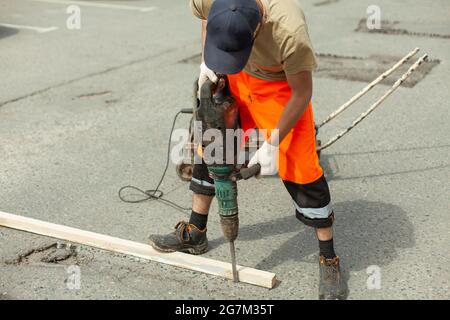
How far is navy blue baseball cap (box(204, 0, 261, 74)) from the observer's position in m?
3.09

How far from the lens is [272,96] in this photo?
360cm

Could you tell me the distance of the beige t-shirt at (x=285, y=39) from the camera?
3186 millimetres

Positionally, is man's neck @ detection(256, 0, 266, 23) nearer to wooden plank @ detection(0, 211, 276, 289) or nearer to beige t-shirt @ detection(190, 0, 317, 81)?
beige t-shirt @ detection(190, 0, 317, 81)

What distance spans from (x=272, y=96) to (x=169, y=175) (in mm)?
2068

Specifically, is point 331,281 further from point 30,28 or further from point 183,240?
point 30,28

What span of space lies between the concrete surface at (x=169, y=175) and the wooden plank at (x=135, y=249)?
53mm

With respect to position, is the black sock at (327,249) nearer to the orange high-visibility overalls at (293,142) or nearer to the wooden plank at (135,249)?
the orange high-visibility overalls at (293,142)

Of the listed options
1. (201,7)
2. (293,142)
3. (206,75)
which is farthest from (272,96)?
(201,7)

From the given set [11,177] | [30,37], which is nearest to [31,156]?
[11,177]

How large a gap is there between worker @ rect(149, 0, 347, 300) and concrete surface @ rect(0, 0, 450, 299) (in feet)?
0.85

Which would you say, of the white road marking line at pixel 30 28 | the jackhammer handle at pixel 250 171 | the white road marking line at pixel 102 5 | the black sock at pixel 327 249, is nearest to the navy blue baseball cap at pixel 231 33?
the jackhammer handle at pixel 250 171

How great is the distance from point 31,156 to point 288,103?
325 centimetres
